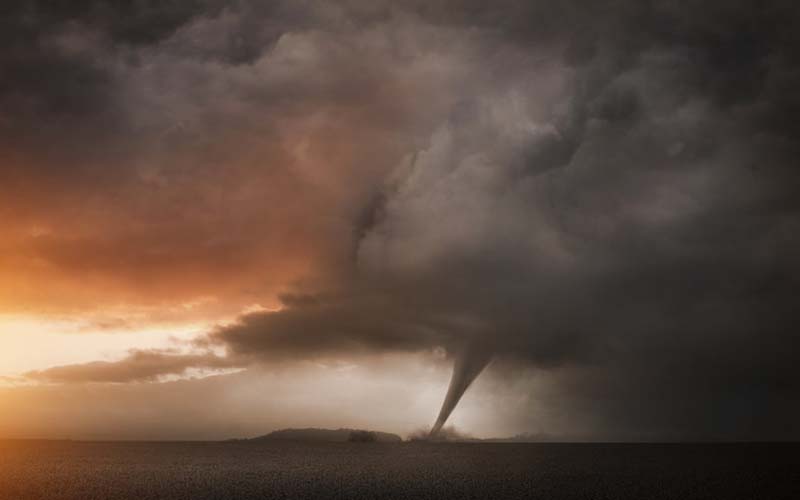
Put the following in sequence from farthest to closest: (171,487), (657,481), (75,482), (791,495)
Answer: (657,481), (75,482), (171,487), (791,495)

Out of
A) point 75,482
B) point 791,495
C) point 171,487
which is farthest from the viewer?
point 75,482

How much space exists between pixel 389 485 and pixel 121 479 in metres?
49.7

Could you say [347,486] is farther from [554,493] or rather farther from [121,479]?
[121,479]

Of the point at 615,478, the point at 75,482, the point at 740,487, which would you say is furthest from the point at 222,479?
the point at 740,487

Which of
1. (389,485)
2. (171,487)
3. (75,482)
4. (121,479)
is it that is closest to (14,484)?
(75,482)

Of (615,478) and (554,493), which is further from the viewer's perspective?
(615,478)

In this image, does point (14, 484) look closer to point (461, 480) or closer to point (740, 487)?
point (461, 480)

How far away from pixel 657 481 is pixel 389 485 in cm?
4926

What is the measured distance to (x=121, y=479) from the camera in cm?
10981

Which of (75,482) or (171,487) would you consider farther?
(75,482)

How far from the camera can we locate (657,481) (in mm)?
109750

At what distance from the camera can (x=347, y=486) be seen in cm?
9350

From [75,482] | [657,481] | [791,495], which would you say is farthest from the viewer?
[657,481]

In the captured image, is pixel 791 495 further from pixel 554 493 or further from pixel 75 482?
pixel 75 482
